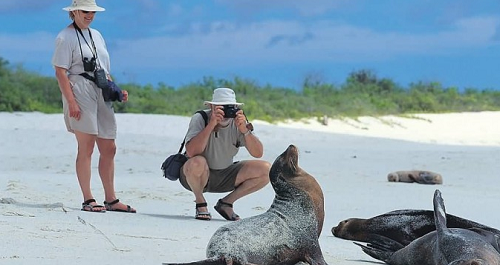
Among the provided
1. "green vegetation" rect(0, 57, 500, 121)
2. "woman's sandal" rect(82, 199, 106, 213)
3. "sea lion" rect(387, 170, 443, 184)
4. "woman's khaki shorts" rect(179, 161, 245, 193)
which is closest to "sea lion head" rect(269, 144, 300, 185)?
"woman's khaki shorts" rect(179, 161, 245, 193)

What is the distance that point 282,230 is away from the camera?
580 cm

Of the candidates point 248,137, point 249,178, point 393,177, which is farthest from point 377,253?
point 393,177

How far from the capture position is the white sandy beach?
661cm

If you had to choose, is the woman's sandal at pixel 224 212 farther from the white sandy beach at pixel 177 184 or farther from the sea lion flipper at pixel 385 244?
the sea lion flipper at pixel 385 244

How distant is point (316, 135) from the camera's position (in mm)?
21406

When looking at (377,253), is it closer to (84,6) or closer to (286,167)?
(286,167)

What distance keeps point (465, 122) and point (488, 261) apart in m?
22.3

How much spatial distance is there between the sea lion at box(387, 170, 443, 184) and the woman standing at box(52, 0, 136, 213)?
498cm

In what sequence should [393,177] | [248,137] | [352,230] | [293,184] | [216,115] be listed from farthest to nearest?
1. [393,177]
2. [248,137]
3. [216,115]
4. [352,230]
5. [293,184]

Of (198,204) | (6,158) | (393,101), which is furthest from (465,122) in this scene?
(198,204)

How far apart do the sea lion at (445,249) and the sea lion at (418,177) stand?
6.67 m

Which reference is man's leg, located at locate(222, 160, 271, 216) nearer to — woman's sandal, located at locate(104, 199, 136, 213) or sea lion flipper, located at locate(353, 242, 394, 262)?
woman's sandal, located at locate(104, 199, 136, 213)

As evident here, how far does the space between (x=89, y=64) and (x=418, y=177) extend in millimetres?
5553

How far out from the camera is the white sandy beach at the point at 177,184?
6609 mm
